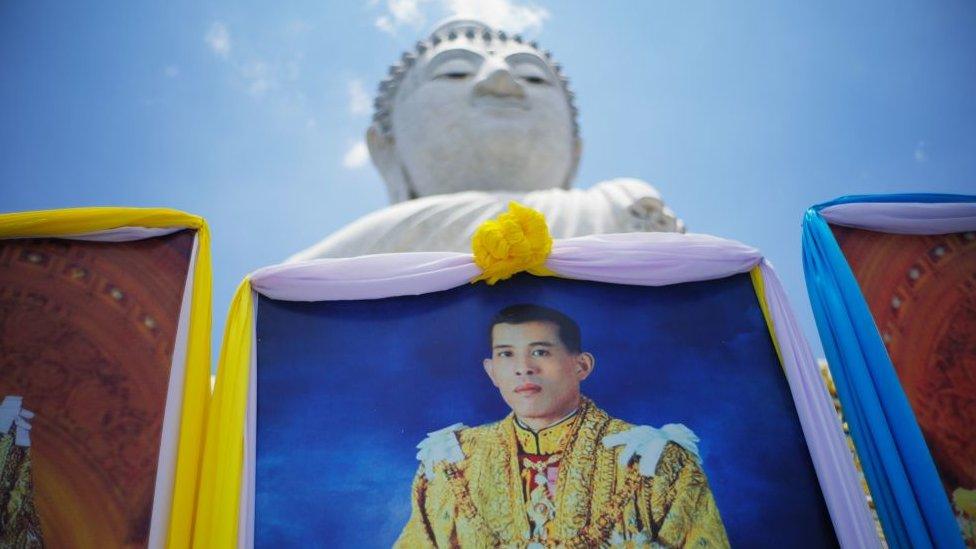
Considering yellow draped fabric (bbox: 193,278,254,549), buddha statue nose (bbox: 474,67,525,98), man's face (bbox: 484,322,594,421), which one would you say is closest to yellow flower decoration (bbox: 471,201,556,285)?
man's face (bbox: 484,322,594,421)

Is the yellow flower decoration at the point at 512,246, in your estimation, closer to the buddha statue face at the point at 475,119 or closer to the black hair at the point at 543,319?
the black hair at the point at 543,319

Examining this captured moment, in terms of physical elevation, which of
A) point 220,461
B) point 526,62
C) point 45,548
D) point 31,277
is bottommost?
point 45,548

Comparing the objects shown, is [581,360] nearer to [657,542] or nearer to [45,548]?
[657,542]

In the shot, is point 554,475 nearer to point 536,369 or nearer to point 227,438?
point 536,369

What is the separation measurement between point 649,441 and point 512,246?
2.91 feet

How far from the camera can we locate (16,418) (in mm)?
2451

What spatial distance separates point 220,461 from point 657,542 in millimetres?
1501

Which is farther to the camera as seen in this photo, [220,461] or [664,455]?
[664,455]

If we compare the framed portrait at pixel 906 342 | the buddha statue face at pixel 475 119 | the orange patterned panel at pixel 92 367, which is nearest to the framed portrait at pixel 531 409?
the framed portrait at pixel 906 342

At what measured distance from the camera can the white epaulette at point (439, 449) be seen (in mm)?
2609

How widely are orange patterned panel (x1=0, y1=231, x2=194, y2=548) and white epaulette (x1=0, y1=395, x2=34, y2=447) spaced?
0.07 ft

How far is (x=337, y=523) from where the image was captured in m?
2.49

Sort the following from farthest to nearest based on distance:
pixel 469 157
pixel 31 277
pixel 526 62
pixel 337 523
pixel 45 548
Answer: pixel 526 62 → pixel 469 157 → pixel 31 277 → pixel 337 523 → pixel 45 548

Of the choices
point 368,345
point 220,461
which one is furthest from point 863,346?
point 220,461
